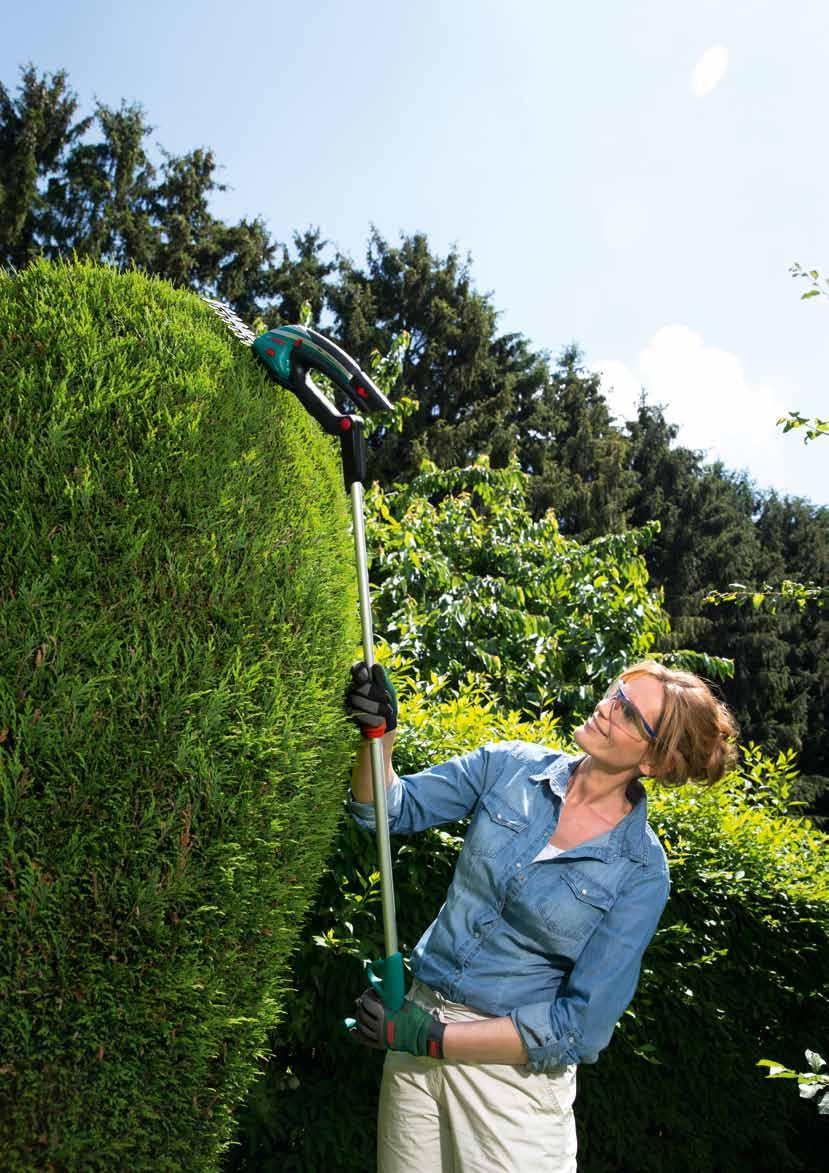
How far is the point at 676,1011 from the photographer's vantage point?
14.1 feet

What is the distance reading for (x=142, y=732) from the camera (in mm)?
1964

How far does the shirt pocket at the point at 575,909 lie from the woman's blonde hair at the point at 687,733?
0.34 metres

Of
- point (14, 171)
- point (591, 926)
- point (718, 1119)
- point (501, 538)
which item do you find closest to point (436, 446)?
point (14, 171)

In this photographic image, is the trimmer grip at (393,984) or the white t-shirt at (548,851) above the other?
the white t-shirt at (548,851)

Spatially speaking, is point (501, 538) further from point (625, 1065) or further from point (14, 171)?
point (14, 171)

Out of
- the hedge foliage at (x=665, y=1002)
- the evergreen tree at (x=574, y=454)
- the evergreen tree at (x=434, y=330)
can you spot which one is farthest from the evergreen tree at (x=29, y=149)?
the hedge foliage at (x=665, y=1002)

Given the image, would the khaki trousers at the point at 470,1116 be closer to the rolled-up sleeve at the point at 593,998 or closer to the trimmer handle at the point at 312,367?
the rolled-up sleeve at the point at 593,998

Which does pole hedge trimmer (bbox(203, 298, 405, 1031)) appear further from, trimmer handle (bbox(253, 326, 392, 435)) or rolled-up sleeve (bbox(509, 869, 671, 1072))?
rolled-up sleeve (bbox(509, 869, 671, 1072))

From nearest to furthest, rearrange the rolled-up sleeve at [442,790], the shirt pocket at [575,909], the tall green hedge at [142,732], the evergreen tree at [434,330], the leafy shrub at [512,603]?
the tall green hedge at [142,732] < the shirt pocket at [575,909] < the rolled-up sleeve at [442,790] < the leafy shrub at [512,603] < the evergreen tree at [434,330]

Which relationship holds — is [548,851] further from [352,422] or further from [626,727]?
[352,422]

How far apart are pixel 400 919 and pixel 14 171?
20818 millimetres

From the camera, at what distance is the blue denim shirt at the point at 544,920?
239 cm

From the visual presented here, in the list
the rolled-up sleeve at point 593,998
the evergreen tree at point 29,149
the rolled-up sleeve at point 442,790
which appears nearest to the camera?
the rolled-up sleeve at point 593,998

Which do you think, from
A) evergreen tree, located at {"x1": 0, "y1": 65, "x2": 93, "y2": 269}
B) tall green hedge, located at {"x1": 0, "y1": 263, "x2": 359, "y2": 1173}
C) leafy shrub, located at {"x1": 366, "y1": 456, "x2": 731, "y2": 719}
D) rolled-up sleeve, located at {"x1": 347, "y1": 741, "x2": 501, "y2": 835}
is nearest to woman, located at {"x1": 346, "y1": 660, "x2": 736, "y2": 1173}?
rolled-up sleeve, located at {"x1": 347, "y1": 741, "x2": 501, "y2": 835}
